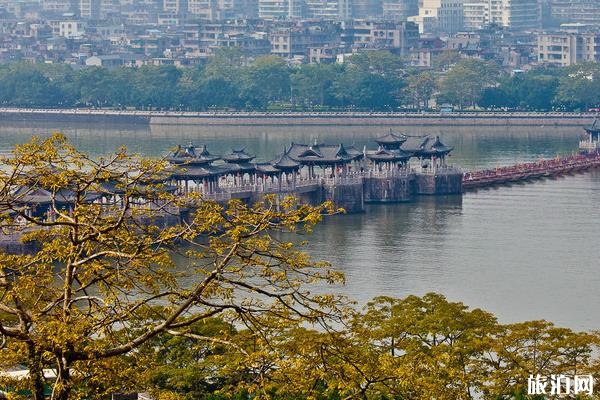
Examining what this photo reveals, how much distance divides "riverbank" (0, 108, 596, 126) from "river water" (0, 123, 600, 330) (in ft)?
51.3

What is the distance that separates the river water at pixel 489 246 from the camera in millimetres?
35688

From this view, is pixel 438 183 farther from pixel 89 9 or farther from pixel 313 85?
pixel 89 9

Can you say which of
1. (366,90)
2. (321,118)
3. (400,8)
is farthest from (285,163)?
(400,8)

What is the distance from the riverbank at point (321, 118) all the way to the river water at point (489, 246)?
15.6 metres

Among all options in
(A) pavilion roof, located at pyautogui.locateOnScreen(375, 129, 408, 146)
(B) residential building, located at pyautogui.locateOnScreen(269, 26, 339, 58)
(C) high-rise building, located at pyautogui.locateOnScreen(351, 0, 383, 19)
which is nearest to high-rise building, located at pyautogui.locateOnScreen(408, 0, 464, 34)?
(C) high-rise building, located at pyautogui.locateOnScreen(351, 0, 383, 19)

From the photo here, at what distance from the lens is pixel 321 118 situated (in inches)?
3521

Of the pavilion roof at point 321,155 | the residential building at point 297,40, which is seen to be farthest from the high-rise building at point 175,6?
the pavilion roof at point 321,155

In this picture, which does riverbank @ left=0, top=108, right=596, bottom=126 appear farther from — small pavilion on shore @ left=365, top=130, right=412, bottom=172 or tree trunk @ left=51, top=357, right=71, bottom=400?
tree trunk @ left=51, top=357, right=71, bottom=400

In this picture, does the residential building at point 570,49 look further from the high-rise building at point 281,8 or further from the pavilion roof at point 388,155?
the pavilion roof at point 388,155

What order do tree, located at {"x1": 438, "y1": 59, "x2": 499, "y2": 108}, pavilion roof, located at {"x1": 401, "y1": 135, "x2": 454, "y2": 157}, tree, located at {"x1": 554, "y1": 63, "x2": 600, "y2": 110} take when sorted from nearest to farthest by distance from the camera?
1. pavilion roof, located at {"x1": 401, "y1": 135, "x2": 454, "y2": 157}
2. tree, located at {"x1": 554, "y1": 63, "x2": 600, "y2": 110}
3. tree, located at {"x1": 438, "y1": 59, "x2": 499, "y2": 108}

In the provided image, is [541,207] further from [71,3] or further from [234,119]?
[71,3]

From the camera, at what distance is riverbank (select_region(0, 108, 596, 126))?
88.2 meters

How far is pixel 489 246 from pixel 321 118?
151ft

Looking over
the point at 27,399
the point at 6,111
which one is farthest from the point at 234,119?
the point at 27,399
